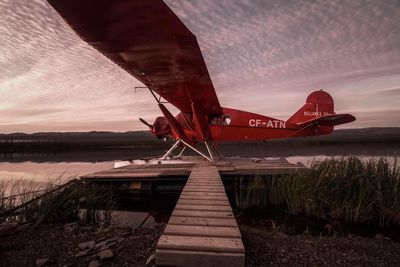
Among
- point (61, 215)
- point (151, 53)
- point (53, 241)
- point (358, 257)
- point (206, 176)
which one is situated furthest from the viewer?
point (206, 176)

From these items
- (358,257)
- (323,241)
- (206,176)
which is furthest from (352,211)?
(206,176)

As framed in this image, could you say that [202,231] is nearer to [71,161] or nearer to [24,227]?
[24,227]

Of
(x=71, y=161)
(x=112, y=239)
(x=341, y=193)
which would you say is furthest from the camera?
(x=71, y=161)

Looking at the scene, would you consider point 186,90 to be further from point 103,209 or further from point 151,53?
point 103,209

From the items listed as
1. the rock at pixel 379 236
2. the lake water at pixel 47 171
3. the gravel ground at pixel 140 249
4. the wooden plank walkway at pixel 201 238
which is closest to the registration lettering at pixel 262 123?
the lake water at pixel 47 171

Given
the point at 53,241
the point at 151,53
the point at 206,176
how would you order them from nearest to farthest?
the point at 53,241
the point at 151,53
the point at 206,176

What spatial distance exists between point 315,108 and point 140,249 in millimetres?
9893

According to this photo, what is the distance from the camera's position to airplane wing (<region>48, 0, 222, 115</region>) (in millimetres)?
3750

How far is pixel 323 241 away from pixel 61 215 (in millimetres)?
4526

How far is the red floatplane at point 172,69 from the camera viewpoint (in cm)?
390

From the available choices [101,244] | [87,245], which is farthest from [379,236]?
[87,245]

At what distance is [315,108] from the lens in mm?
10859

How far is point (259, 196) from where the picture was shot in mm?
6410

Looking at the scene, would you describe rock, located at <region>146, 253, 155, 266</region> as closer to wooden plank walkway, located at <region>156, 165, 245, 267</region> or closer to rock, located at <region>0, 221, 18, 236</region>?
wooden plank walkway, located at <region>156, 165, 245, 267</region>
